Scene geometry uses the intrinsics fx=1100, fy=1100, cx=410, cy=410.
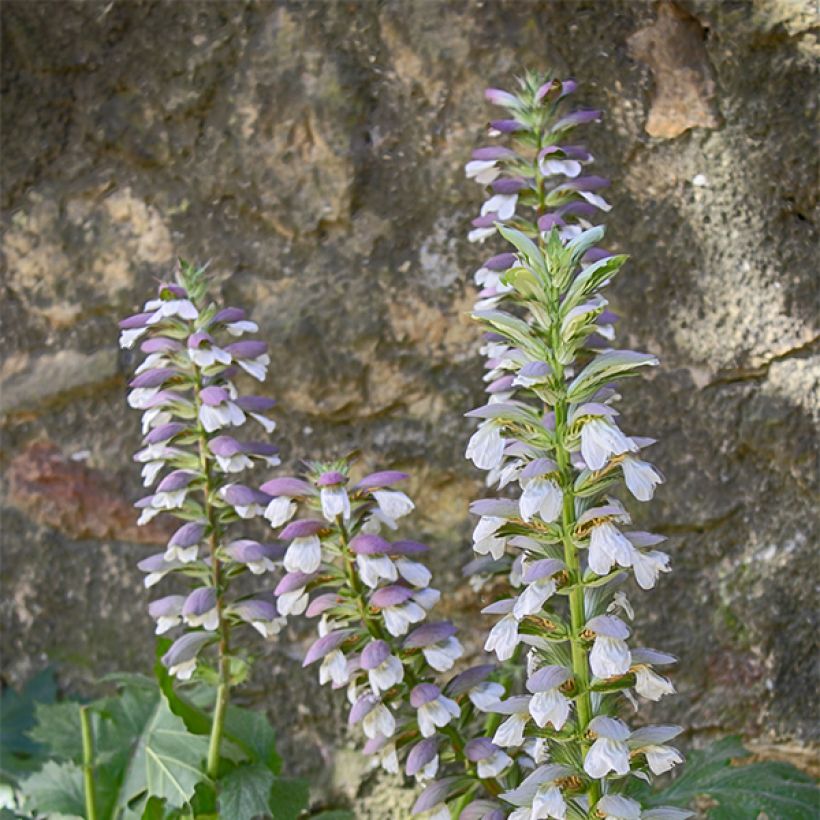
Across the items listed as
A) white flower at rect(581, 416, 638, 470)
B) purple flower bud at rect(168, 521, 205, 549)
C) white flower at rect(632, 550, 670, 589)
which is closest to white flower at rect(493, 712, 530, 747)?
white flower at rect(632, 550, 670, 589)

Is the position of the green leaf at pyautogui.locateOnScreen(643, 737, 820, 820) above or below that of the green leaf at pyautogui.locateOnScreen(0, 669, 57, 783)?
above

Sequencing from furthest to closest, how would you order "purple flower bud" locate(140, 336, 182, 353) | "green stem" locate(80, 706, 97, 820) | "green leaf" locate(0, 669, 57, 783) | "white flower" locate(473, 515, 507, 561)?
"green leaf" locate(0, 669, 57, 783) < "green stem" locate(80, 706, 97, 820) < "purple flower bud" locate(140, 336, 182, 353) < "white flower" locate(473, 515, 507, 561)

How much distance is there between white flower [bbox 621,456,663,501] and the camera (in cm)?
112

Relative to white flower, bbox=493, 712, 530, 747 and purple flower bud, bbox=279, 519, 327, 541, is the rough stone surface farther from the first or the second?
white flower, bbox=493, 712, 530, 747

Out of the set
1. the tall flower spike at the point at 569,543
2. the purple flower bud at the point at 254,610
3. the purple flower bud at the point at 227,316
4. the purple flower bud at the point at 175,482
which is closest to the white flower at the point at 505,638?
the tall flower spike at the point at 569,543

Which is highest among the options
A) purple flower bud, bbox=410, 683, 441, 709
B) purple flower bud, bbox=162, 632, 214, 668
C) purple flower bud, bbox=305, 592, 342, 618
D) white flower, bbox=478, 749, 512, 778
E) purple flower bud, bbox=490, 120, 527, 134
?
purple flower bud, bbox=490, 120, 527, 134

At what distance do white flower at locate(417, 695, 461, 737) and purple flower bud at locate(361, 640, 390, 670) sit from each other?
88 mm

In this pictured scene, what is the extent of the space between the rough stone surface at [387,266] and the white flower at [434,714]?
25.7 inches

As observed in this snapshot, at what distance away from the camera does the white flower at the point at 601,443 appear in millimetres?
1083

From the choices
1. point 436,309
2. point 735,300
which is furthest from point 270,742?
point 735,300

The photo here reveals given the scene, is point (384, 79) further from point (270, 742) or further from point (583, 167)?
point (270, 742)

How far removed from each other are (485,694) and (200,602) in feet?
1.35

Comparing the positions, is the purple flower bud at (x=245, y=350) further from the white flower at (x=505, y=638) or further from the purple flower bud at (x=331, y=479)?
the white flower at (x=505, y=638)

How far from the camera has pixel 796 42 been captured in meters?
1.88
